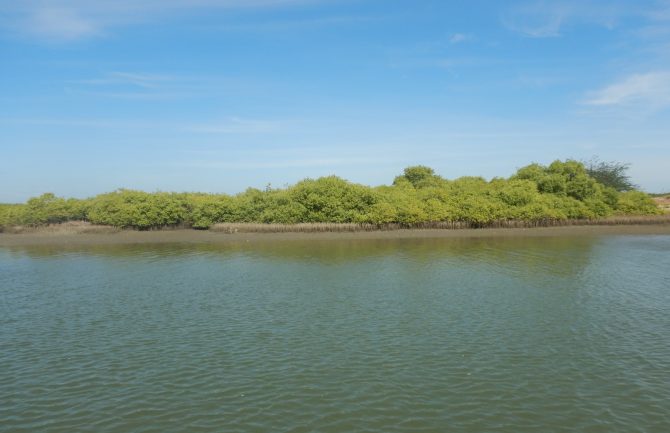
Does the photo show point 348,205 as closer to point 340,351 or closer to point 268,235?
point 268,235

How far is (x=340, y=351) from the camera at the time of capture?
15750mm

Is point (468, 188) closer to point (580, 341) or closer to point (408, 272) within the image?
point (408, 272)

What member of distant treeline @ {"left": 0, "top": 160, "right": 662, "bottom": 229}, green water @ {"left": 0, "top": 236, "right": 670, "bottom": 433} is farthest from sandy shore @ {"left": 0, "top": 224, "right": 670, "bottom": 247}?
green water @ {"left": 0, "top": 236, "right": 670, "bottom": 433}

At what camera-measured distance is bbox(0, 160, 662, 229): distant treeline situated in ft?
198

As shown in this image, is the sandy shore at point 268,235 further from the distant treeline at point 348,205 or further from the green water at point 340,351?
the green water at point 340,351

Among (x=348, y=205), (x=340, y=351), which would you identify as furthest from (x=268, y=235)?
(x=340, y=351)

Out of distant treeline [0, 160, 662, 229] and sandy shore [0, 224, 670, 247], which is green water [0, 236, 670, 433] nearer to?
sandy shore [0, 224, 670, 247]

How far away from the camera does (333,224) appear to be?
59.2 metres

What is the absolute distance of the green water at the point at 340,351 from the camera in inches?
454

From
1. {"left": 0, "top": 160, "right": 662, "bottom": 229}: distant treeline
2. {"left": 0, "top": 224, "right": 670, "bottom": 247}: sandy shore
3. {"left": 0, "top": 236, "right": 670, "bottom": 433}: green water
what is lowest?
{"left": 0, "top": 236, "right": 670, "bottom": 433}: green water

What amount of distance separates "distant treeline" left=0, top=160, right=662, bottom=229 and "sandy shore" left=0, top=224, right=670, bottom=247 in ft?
6.90

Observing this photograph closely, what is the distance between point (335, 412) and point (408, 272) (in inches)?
777

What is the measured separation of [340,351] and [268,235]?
43.2 m

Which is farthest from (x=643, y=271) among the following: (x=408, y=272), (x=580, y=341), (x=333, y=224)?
(x=333, y=224)
